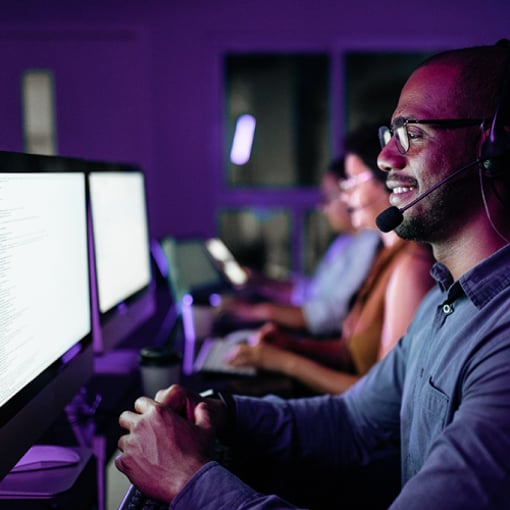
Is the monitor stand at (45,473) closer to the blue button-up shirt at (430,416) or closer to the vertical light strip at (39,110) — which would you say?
the blue button-up shirt at (430,416)

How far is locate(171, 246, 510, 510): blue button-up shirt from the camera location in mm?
762

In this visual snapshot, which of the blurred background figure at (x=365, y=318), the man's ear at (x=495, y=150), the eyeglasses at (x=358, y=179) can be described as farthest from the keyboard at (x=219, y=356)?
the man's ear at (x=495, y=150)

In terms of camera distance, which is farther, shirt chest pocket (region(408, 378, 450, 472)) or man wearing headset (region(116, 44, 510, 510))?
shirt chest pocket (region(408, 378, 450, 472))

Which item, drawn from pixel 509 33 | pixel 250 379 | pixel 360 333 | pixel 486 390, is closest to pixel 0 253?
pixel 486 390

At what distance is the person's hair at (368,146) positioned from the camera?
2.28 metres

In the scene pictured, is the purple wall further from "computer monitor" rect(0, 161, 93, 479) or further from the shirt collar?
the shirt collar

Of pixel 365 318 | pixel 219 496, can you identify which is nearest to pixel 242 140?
pixel 365 318

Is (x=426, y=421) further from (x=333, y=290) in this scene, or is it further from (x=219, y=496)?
(x=333, y=290)

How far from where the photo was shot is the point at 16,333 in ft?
3.10

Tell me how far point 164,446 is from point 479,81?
2.46 feet

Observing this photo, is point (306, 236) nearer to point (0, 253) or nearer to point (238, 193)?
point (238, 193)

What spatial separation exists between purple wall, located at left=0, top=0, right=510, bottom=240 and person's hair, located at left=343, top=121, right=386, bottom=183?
1.88 metres

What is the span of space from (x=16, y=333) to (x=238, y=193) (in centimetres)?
341

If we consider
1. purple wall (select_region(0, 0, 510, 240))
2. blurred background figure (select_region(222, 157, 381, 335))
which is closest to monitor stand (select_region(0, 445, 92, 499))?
blurred background figure (select_region(222, 157, 381, 335))
